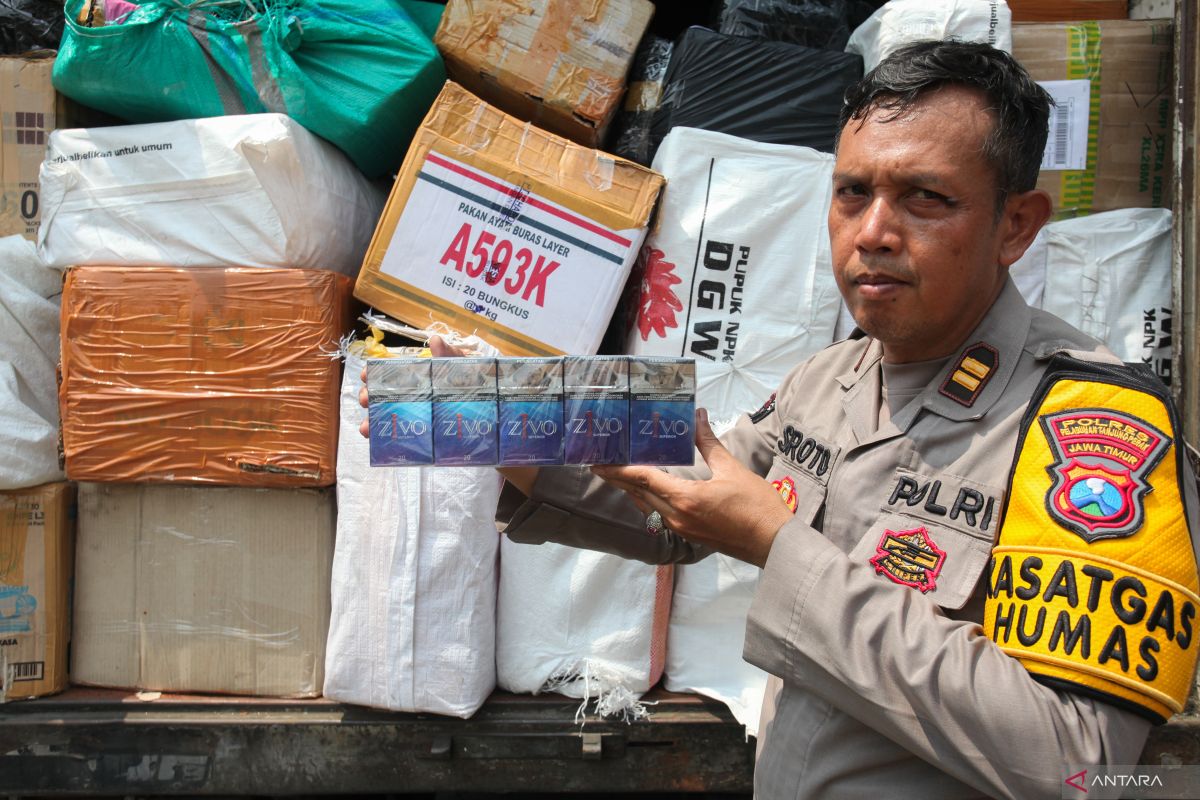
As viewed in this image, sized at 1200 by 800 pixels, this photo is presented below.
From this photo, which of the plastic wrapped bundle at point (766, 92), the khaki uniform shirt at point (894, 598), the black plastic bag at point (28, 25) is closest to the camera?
the khaki uniform shirt at point (894, 598)

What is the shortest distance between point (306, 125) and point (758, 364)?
128 centimetres

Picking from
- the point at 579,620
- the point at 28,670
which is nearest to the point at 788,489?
the point at 579,620

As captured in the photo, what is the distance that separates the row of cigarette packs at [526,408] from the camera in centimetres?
118

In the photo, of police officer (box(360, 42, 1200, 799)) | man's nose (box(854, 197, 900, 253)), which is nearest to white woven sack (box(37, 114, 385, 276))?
police officer (box(360, 42, 1200, 799))

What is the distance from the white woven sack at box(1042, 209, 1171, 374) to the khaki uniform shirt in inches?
49.9

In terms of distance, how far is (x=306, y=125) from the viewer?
2293 mm

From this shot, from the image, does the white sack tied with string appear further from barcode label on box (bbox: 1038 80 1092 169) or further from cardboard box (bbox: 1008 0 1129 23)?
cardboard box (bbox: 1008 0 1129 23)

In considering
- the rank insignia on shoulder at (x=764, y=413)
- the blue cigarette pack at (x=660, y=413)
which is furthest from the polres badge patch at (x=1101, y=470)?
the rank insignia on shoulder at (x=764, y=413)

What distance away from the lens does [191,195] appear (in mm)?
2213

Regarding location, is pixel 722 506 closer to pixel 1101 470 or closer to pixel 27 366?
pixel 1101 470

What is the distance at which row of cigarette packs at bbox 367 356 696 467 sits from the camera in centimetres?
118

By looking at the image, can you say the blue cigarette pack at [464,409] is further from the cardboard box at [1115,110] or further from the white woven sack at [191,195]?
the cardboard box at [1115,110]

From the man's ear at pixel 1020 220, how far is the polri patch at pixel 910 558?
384 millimetres

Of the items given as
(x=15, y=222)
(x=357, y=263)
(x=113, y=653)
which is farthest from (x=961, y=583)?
Result: (x=15, y=222)
